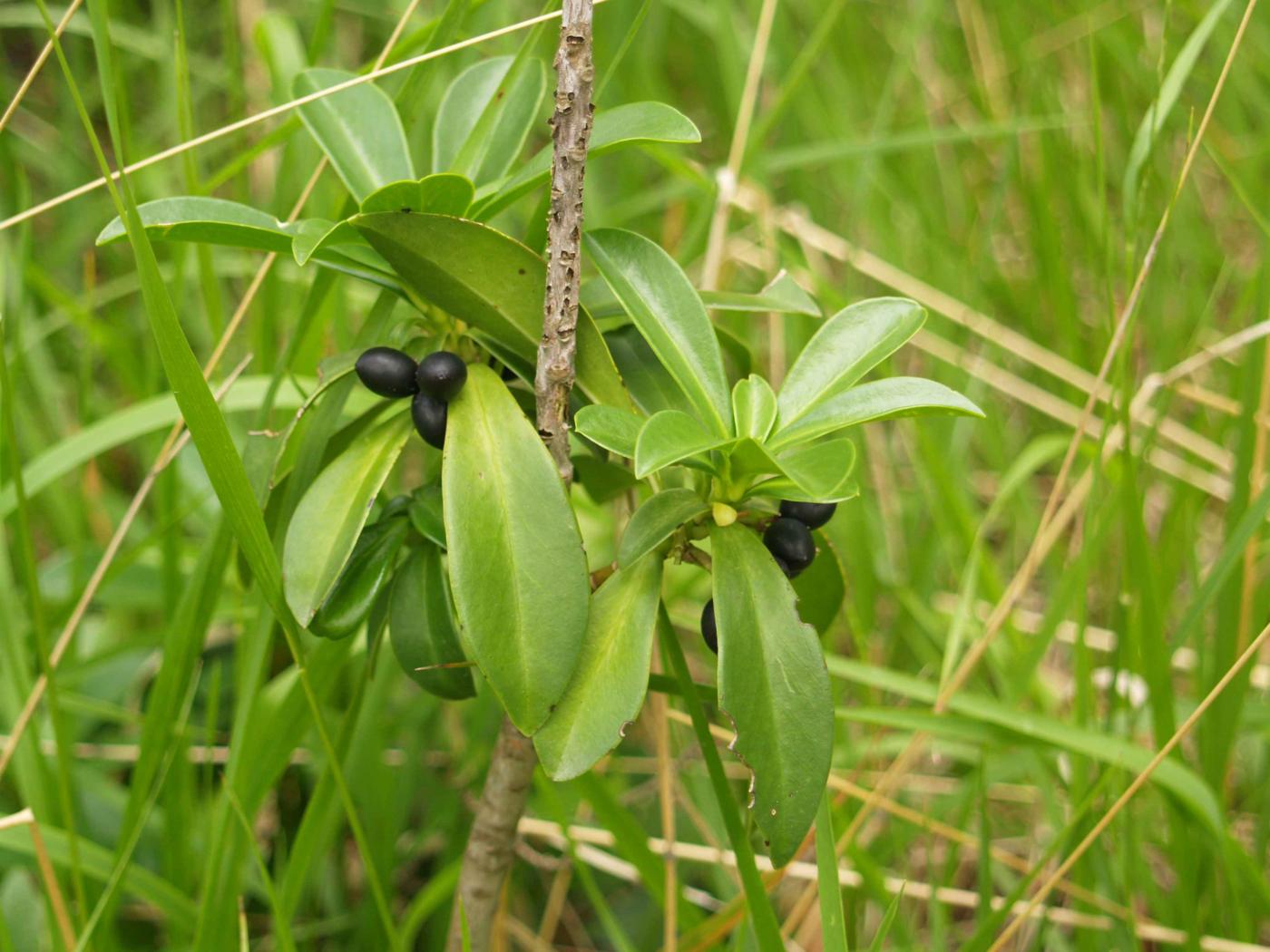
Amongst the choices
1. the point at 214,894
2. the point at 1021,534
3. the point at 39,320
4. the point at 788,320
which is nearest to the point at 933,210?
the point at 788,320

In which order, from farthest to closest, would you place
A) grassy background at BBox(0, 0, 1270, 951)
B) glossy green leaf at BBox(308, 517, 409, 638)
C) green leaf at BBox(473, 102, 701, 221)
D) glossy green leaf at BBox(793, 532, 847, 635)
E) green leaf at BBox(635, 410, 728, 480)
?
grassy background at BBox(0, 0, 1270, 951)
glossy green leaf at BBox(793, 532, 847, 635)
glossy green leaf at BBox(308, 517, 409, 638)
green leaf at BBox(473, 102, 701, 221)
green leaf at BBox(635, 410, 728, 480)

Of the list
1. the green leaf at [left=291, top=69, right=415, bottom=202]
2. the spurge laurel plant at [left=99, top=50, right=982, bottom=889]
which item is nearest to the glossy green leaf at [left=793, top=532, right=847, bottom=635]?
the spurge laurel plant at [left=99, top=50, right=982, bottom=889]

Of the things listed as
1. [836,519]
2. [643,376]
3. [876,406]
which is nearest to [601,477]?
[643,376]

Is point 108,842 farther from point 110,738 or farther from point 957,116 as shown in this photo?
point 957,116

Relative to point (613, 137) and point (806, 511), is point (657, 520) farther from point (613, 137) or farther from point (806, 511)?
point (613, 137)

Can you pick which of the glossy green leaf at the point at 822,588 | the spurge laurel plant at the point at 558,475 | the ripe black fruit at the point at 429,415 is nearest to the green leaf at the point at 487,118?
the spurge laurel plant at the point at 558,475

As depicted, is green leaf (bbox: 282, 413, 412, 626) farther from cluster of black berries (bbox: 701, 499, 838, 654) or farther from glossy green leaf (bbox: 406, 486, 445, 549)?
cluster of black berries (bbox: 701, 499, 838, 654)

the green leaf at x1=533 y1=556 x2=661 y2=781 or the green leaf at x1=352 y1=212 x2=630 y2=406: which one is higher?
the green leaf at x1=352 y1=212 x2=630 y2=406
